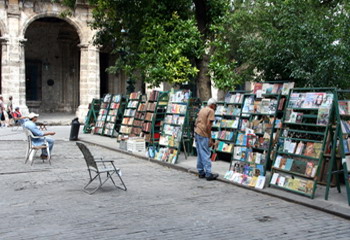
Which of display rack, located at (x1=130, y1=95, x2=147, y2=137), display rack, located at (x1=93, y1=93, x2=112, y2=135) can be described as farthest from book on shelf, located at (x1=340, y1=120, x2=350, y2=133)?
display rack, located at (x1=93, y1=93, x2=112, y2=135)

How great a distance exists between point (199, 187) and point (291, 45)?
14.4 ft

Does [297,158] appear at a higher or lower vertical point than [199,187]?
higher

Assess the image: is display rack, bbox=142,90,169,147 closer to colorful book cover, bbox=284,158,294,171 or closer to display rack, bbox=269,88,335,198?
display rack, bbox=269,88,335,198

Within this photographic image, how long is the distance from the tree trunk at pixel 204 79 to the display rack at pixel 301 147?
516 cm

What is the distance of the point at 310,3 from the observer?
1268 cm

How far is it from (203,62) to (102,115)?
713cm

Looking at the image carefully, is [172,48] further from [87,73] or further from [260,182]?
[87,73]

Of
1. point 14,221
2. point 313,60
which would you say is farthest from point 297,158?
point 14,221

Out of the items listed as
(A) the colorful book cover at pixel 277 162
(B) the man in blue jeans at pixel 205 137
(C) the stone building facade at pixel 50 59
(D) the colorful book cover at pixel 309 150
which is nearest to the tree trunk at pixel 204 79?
(B) the man in blue jeans at pixel 205 137

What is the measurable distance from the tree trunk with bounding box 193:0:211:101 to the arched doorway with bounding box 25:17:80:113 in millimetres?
18403

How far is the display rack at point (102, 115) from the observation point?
19203mm

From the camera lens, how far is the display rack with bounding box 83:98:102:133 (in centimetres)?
2056

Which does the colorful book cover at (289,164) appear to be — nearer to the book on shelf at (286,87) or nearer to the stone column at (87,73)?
the book on shelf at (286,87)

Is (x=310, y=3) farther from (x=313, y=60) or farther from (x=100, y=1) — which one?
(x=100, y=1)
